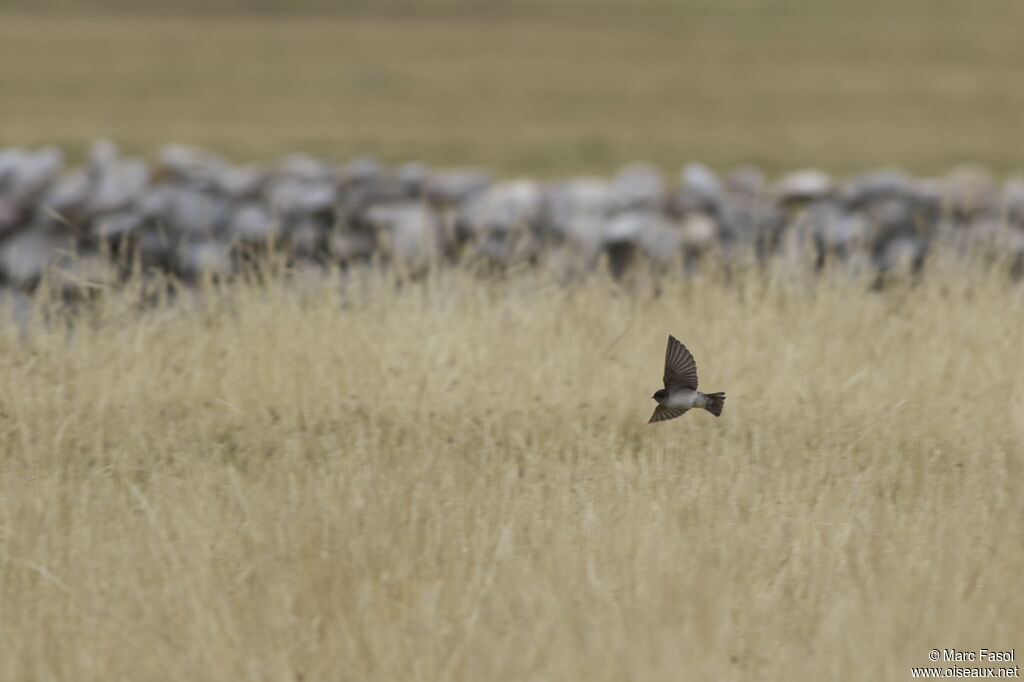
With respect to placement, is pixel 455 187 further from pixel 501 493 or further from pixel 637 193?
pixel 501 493

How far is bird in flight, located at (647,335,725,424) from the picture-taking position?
4.57 metres

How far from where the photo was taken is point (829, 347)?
6.50 metres

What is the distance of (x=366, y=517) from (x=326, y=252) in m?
5.96

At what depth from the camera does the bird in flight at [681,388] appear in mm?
4574

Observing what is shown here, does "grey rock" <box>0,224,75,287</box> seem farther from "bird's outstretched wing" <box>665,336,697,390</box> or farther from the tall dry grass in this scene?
"bird's outstretched wing" <box>665,336,697,390</box>

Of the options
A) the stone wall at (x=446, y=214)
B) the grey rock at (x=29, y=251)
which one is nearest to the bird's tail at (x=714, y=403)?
the stone wall at (x=446, y=214)

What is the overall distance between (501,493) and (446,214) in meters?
5.06

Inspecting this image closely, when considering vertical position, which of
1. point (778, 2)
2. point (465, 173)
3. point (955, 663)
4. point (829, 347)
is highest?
point (778, 2)

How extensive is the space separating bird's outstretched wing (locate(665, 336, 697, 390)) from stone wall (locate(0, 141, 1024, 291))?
4820mm

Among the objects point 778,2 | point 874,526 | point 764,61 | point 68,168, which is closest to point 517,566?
point 874,526

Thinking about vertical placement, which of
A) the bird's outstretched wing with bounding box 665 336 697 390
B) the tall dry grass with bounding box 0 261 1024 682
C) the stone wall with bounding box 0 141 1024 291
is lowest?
the tall dry grass with bounding box 0 261 1024 682

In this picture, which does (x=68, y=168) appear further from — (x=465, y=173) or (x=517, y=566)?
(x=517, y=566)

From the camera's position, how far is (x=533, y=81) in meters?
25.6

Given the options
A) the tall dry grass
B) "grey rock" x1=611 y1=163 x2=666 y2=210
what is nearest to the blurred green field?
"grey rock" x1=611 y1=163 x2=666 y2=210
